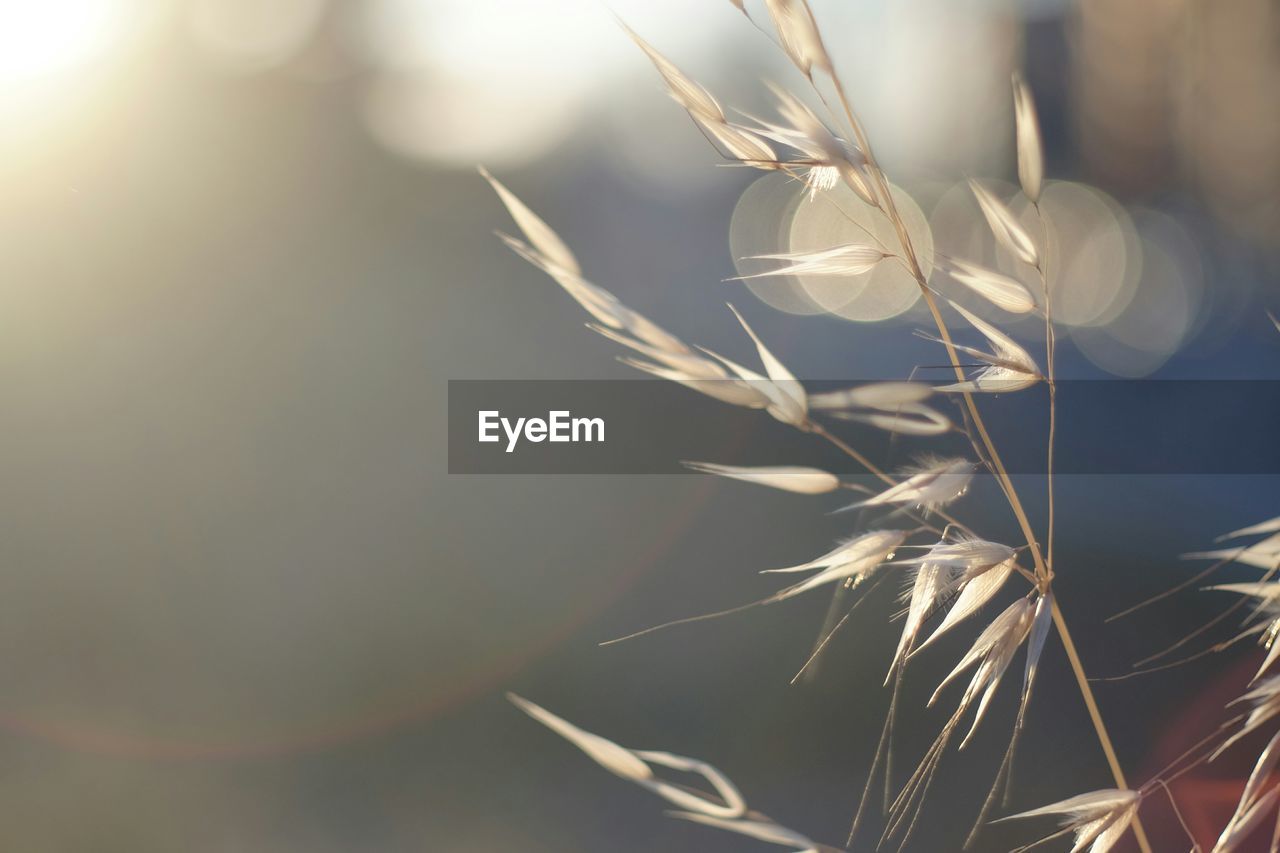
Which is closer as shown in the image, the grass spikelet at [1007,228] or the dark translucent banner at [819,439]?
the grass spikelet at [1007,228]

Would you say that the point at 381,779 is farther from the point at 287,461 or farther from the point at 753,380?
the point at 753,380

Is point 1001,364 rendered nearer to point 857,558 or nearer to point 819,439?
point 857,558

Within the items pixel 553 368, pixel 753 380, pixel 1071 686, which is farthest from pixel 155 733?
pixel 753 380

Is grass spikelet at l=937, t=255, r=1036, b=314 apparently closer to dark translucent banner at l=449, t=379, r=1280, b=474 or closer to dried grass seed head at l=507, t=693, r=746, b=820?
dried grass seed head at l=507, t=693, r=746, b=820

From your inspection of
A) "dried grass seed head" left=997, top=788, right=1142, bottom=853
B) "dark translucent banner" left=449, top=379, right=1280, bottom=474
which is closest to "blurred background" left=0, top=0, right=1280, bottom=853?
"dark translucent banner" left=449, top=379, right=1280, bottom=474

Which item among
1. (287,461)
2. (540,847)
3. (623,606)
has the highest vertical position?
(287,461)

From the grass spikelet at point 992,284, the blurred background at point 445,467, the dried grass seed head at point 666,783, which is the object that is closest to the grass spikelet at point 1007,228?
the grass spikelet at point 992,284

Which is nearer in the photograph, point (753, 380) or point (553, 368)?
point (753, 380)

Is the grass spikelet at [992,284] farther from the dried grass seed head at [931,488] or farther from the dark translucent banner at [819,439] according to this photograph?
the dark translucent banner at [819,439]
